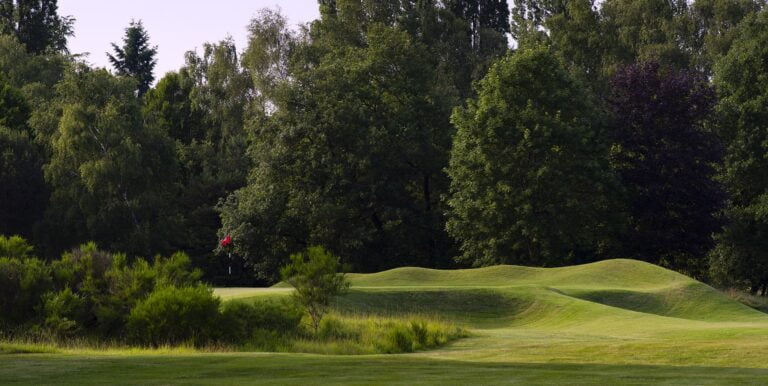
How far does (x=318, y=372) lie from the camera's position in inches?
659

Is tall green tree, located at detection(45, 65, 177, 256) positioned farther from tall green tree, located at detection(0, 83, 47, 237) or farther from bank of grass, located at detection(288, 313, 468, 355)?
bank of grass, located at detection(288, 313, 468, 355)

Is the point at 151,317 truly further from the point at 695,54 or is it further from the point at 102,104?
the point at 695,54

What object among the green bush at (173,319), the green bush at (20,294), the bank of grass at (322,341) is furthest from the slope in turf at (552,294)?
the green bush at (20,294)

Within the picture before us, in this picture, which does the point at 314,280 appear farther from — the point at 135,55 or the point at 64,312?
the point at 135,55

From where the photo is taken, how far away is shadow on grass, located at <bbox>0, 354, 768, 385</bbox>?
1565 cm

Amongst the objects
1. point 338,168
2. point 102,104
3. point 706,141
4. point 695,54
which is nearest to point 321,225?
point 338,168

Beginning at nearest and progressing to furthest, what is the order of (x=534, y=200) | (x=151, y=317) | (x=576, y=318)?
(x=151, y=317), (x=576, y=318), (x=534, y=200)

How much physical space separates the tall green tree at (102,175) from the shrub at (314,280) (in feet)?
108

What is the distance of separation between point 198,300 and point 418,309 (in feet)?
36.9

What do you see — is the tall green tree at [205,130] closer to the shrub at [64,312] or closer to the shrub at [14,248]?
the shrub at [14,248]

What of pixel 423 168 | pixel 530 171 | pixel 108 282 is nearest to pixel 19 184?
pixel 423 168

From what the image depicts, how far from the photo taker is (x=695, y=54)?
7700cm

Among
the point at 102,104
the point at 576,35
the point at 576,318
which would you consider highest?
the point at 576,35

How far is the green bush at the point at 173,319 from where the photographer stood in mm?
25719
